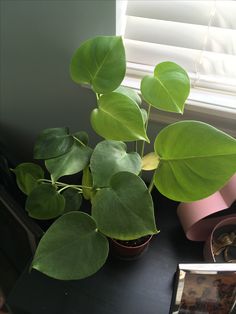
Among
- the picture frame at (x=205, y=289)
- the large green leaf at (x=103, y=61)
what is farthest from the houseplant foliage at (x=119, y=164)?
the picture frame at (x=205, y=289)

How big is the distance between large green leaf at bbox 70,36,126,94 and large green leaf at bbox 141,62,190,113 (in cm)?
7

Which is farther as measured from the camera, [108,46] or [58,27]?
→ [58,27]

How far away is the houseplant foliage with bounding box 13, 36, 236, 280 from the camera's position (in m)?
0.50

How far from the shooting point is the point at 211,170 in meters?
0.49

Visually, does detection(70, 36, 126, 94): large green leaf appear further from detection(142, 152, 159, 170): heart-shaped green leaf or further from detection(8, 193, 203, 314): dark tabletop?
detection(8, 193, 203, 314): dark tabletop

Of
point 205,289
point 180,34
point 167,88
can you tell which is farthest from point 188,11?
point 205,289

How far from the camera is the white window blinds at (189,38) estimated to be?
0.67 m

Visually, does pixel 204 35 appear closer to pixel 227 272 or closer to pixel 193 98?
pixel 193 98

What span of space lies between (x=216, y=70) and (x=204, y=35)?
10 cm

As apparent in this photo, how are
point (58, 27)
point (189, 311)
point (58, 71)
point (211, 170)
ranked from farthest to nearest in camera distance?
point (58, 71) < point (58, 27) < point (189, 311) < point (211, 170)

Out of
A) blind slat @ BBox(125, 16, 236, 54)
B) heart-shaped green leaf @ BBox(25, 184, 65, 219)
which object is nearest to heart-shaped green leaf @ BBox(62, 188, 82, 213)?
heart-shaped green leaf @ BBox(25, 184, 65, 219)

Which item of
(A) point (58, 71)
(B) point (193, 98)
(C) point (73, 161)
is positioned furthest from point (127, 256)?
(A) point (58, 71)

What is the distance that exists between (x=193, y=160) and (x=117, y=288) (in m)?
0.41

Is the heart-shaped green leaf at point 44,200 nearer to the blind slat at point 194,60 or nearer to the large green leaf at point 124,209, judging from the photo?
the large green leaf at point 124,209
